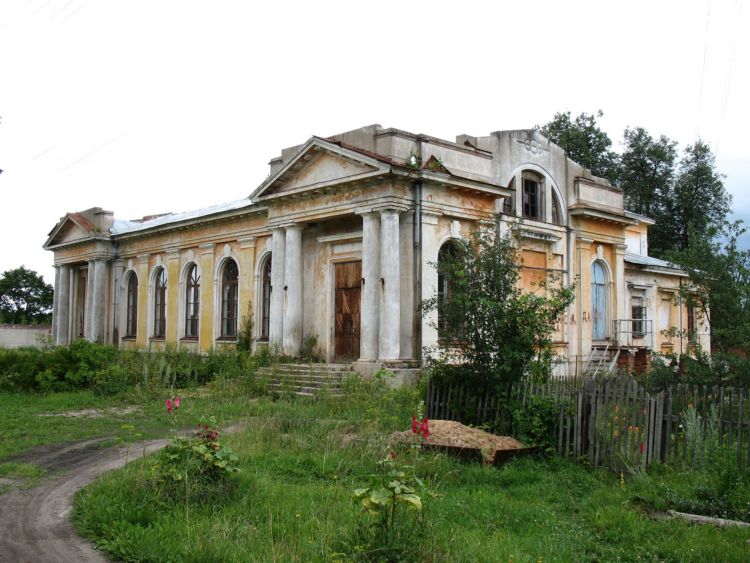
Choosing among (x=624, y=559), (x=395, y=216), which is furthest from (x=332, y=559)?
(x=395, y=216)

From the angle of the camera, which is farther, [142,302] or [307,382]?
[142,302]

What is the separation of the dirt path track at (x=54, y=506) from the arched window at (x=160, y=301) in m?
18.3

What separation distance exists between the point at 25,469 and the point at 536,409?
699 cm

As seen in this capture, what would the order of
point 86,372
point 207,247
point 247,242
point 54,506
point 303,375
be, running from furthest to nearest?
point 207,247 < point 247,242 < point 86,372 < point 303,375 < point 54,506

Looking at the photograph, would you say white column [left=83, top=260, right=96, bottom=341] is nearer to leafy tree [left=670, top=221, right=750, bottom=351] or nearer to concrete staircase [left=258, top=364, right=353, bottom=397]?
concrete staircase [left=258, top=364, right=353, bottom=397]

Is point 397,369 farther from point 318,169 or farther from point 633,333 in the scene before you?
point 633,333

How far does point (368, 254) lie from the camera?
59.9 feet

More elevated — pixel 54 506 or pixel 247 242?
pixel 247 242

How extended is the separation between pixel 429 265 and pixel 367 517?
1208 centimetres

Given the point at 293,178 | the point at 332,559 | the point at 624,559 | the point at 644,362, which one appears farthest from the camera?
the point at 644,362

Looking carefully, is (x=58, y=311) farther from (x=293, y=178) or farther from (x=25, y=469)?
(x=25, y=469)

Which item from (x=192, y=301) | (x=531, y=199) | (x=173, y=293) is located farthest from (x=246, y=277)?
(x=531, y=199)

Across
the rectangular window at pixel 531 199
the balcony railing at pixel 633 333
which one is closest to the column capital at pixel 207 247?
the rectangular window at pixel 531 199

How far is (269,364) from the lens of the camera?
20.0 meters
